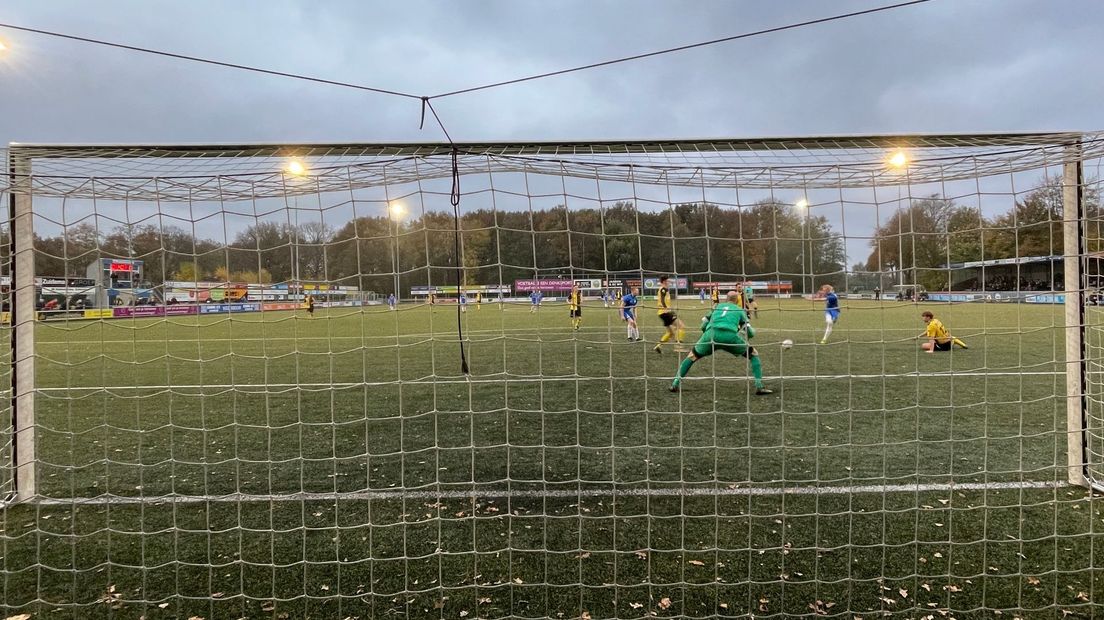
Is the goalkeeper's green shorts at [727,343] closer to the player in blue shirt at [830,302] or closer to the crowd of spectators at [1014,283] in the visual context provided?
the player in blue shirt at [830,302]

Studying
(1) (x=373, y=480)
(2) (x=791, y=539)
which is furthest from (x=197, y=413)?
(2) (x=791, y=539)

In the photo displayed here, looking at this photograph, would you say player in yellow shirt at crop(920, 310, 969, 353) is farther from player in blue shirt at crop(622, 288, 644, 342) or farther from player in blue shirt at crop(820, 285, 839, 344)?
player in blue shirt at crop(622, 288, 644, 342)

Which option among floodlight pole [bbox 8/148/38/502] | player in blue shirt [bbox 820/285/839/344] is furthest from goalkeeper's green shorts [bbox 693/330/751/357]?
floodlight pole [bbox 8/148/38/502]

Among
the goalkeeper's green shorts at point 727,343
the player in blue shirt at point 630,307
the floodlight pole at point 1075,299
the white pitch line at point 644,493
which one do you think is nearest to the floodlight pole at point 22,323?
the white pitch line at point 644,493

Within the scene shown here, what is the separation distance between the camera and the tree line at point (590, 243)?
11.5 feet

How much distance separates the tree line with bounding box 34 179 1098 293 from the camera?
3500 millimetres

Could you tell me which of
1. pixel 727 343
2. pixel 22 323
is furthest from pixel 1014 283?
pixel 22 323

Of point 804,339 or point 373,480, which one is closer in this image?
point 373,480

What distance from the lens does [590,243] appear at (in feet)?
12.7

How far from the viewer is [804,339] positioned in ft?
47.4

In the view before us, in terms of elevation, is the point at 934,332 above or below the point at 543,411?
below

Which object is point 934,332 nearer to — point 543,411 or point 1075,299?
point 1075,299

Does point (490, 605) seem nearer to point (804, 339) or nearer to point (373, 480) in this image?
point (373, 480)

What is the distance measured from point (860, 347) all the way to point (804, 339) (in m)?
2.63
